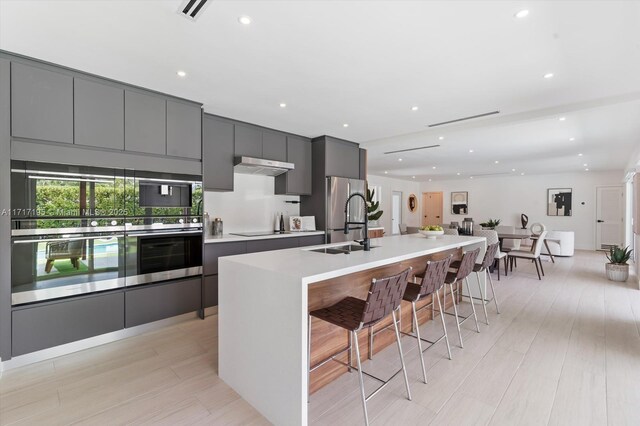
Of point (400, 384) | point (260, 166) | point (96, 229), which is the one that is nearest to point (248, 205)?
point (260, 166)

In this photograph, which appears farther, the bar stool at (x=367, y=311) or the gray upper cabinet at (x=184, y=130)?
the gray upper cabinet at (x=184, y=130)

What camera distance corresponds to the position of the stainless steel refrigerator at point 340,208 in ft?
16.6

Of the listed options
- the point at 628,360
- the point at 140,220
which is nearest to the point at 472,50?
the point at 628,360

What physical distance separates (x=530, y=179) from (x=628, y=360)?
948 centimetres

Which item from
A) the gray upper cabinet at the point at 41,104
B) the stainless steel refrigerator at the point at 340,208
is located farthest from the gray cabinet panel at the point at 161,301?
the stainless steel refrigerator at the point at 340,208

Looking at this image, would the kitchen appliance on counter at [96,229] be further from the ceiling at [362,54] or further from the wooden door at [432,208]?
the wooden door at [432,208]

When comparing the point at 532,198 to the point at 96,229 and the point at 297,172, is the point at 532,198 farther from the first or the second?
the point at 96,229

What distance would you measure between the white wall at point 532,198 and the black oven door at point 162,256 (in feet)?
36.4

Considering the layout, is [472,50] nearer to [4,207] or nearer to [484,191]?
[4,207]

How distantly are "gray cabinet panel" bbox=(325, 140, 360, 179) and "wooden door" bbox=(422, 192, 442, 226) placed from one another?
Result: 8.29m

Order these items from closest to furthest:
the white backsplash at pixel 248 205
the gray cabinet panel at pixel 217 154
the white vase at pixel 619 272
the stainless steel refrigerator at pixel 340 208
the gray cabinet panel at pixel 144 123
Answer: the gray cabinet panel at pixel 144 123, the gray cabinet panel at pixel 217 154, the white backsplash at pixel 248 205, the stainless steel refrigerator at pixel 340 208, the white vase at pixel 619 272

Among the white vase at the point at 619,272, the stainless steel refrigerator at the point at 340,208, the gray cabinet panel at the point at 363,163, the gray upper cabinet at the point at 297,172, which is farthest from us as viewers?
the gray cabinet panel at the point at 363,163

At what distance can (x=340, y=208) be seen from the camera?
525cm

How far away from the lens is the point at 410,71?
107 inches
